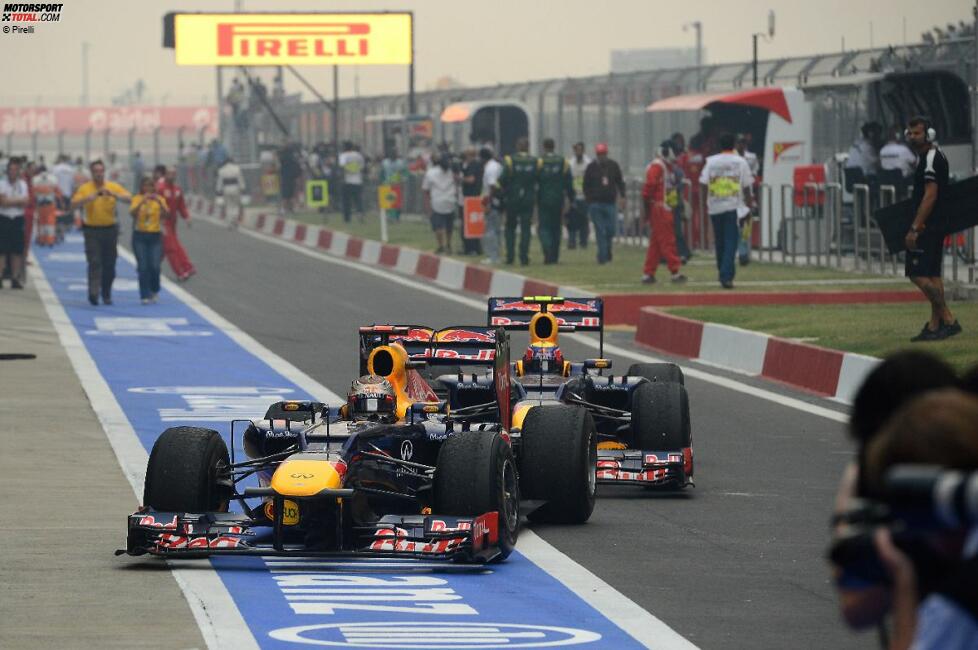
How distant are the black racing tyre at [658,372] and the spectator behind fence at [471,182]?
22074mm

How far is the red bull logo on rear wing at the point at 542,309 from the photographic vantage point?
42.6 feet

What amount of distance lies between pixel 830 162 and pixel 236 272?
9.15m

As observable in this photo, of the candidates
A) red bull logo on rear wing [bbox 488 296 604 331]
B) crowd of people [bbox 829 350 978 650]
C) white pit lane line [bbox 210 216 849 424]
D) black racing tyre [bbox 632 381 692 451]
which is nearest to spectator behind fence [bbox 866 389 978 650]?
crowd of people [bbox 829 350 978 650]

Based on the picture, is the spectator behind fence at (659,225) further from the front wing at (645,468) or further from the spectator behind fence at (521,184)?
the front wing at (645,468)

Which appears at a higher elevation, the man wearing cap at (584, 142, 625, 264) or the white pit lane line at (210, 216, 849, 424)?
the man wearing cap at (584, 142, 625, 264)

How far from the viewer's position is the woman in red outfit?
30.0m

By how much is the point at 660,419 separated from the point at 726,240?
13.7m

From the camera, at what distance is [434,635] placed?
8102mm

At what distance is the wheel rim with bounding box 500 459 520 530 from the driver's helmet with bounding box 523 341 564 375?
101 inches

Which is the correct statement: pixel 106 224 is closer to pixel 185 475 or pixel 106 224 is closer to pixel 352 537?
pixel 185 475

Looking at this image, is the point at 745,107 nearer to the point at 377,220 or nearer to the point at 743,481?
the point at 377,220

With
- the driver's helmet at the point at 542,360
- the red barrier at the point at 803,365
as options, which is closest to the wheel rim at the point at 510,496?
the driver's helmet at the point at 542,360

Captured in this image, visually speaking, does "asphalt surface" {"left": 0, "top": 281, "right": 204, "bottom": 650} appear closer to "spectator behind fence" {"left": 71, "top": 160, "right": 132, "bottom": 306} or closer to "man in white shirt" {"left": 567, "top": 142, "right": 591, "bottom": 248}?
"spectator behind fence" {"left": 71, "top": 160, "right": 132, "bottom": 306}

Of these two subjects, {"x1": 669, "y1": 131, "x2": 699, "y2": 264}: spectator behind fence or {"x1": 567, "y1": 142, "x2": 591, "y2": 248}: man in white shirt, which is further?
{"x1": 567, "y1": 142, "x2": 591, "y2": 248}: man in white shirt
